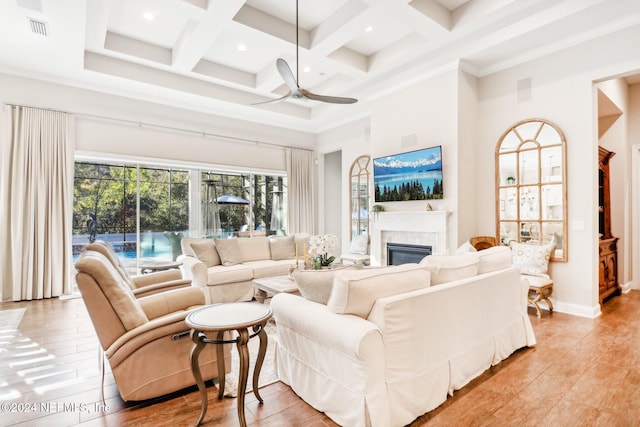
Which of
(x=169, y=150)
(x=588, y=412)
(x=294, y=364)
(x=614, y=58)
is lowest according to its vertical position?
(x=588, y=412)

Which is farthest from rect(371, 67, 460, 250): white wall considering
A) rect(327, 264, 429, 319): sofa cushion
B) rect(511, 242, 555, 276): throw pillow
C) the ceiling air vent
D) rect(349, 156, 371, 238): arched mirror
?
the ceiling air vent

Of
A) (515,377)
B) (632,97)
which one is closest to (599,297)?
(515,377)

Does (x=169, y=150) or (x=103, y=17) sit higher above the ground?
(x=103, y=17)

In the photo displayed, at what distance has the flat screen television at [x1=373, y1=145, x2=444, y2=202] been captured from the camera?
4773 millimetres

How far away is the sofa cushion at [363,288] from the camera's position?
6.17 feet

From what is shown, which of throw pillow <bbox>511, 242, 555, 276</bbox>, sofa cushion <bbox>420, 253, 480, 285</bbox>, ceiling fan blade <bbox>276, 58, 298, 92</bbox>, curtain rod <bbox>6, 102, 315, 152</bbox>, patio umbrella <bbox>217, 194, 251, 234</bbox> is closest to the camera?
sofa cushion <bbox>420, 253, 480, 285</bbox>

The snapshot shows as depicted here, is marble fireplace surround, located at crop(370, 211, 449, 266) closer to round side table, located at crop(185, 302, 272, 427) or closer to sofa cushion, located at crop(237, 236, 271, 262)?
sofa cushion, located at crop(237, 236, 271, 262)

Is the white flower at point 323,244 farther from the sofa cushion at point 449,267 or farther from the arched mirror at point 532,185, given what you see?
the arched mirror at point 532,185

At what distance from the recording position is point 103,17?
3818 mm

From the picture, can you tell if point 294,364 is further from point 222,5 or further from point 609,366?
point 222,5

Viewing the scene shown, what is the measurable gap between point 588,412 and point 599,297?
2946 mm

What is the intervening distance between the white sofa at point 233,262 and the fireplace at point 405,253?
1.45 m

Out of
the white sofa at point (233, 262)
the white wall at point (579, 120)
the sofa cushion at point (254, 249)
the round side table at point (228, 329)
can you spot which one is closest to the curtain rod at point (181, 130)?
the white sofa at point (233, 262)

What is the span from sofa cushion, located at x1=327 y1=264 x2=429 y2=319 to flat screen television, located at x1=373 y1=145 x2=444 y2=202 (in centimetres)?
304
